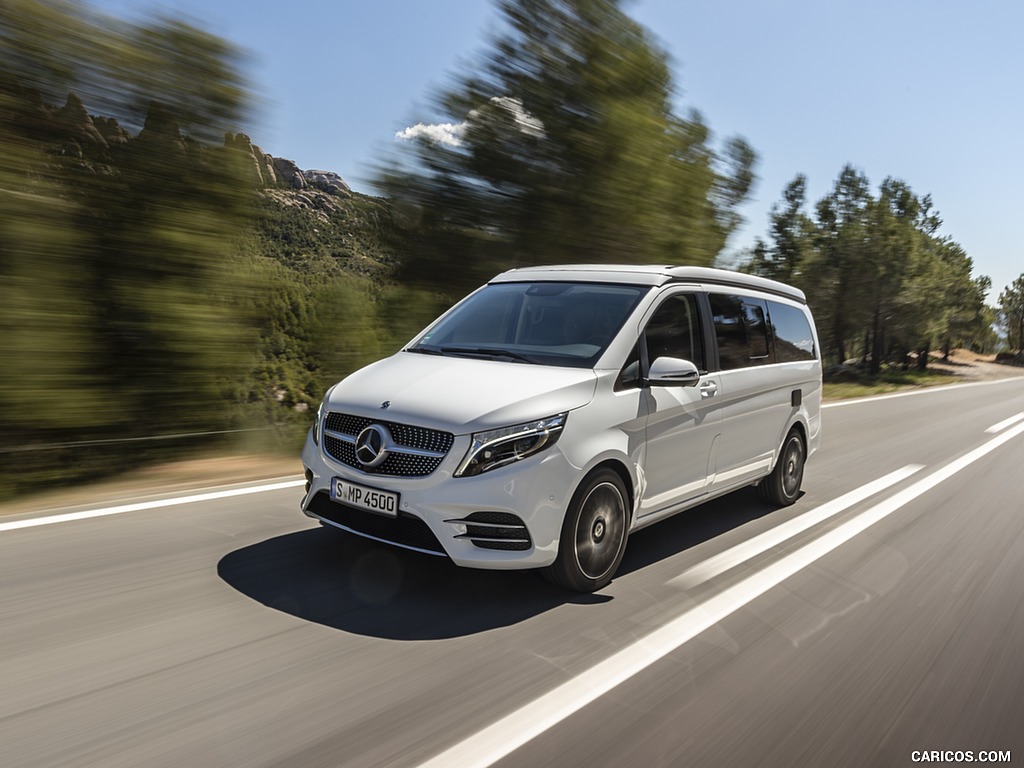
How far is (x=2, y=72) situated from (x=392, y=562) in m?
5.57

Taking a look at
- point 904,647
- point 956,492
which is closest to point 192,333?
point 904,647

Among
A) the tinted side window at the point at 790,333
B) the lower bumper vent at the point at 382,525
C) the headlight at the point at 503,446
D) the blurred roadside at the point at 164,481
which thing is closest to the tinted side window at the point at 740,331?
the tinted side window at the point at 790,333

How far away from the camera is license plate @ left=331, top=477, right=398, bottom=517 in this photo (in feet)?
13.9

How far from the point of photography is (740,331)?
6230 millimetres

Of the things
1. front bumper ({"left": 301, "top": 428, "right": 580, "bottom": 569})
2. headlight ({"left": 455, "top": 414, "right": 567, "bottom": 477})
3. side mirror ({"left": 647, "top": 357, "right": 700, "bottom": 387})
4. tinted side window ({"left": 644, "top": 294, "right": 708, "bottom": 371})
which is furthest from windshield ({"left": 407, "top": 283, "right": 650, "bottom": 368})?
front bumper ({"left": 301, "top": 428, "right": 580, "bottom": 569})

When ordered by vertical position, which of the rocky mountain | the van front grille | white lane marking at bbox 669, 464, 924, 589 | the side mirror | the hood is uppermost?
the rocky mountain

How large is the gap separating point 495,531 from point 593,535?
0.64 metres

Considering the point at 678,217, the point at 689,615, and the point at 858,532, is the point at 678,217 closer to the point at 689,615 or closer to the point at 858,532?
the point at 858,532

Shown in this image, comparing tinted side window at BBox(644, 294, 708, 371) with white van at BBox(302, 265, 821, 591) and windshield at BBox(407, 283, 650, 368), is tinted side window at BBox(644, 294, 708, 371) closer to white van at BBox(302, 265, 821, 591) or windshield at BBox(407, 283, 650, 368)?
white van at BBox(302, 265, 821, 591)

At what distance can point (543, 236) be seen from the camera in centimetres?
1506

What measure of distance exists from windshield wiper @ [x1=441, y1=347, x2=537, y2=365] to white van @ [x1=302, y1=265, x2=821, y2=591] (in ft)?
0.04

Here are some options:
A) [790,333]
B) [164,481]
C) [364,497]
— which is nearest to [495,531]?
[364,497]

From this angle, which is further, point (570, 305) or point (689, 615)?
point (570, 305)

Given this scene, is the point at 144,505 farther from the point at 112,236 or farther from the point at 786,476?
the point at 786,476
